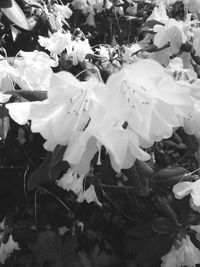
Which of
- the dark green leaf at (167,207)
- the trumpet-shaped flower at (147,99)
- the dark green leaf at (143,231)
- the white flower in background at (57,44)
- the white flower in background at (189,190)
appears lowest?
the dark green leaf at (143,231)

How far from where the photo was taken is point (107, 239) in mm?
1820

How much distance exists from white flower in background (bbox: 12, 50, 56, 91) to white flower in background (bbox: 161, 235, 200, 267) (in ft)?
2.09

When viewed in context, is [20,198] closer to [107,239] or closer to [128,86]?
[107,239]

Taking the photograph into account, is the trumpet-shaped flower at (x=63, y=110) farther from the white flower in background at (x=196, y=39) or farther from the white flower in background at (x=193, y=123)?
the white flower in background at (x=196, y=39)

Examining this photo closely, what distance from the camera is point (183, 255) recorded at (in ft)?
4.26

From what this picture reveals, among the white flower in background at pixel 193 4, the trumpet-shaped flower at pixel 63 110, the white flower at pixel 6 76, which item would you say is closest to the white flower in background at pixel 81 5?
the white flower in background at pixel 193 4

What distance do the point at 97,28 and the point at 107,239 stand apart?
3.49ft

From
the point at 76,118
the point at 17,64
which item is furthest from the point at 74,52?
the point at 76,118

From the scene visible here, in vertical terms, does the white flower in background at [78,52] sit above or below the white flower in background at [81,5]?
above

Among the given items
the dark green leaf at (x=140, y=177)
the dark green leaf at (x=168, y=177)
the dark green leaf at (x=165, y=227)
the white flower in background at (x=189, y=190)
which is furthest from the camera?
the dark green leaf at (x=165, y=227)

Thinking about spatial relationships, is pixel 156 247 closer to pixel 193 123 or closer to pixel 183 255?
pixel 183 255

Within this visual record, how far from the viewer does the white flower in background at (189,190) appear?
3.60ft

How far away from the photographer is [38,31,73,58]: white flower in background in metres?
1.52

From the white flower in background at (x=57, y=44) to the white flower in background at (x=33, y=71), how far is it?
26cm
